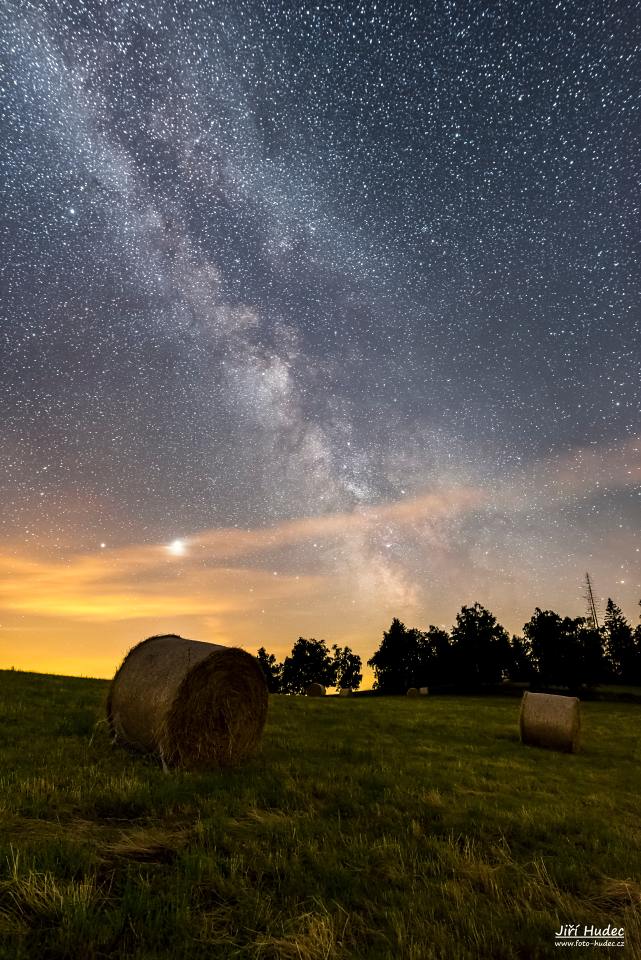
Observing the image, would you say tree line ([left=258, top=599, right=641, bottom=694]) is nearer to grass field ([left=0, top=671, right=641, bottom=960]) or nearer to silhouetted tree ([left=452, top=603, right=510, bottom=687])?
silhouetted tree ([left=452, top=603, right=510, bottom=687])

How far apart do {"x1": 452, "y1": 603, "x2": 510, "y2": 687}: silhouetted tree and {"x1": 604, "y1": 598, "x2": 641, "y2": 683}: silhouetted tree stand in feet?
76.9

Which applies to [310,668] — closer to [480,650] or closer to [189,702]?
[480,650]

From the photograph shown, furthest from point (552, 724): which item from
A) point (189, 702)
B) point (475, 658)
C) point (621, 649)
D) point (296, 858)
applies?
point (621, 649)

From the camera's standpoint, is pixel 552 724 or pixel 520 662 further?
pixel 520 662

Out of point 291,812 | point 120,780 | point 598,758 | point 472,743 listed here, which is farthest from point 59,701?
point 598,758

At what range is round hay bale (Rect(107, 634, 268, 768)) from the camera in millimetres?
9406

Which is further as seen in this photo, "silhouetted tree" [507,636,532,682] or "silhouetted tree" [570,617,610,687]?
"silhouetted tree" [507,636,532,682]

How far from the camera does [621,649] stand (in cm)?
11019

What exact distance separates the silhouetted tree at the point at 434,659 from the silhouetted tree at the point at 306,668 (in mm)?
18682

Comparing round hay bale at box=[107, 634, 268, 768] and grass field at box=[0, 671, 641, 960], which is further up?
round hay bale at box=[107, 634, 268, 768]

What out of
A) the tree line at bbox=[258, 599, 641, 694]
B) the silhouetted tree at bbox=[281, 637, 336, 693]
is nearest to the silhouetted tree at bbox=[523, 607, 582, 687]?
the tree line at bbox=[258, 599, 641, 694]

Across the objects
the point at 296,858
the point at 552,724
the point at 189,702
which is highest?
the point at 189,702

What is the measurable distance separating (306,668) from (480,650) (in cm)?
3354

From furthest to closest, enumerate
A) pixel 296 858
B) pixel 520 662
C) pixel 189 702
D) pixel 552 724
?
pixel 520 662 < pixel 552 724 < pixel 189 702 < pixel 296 858
